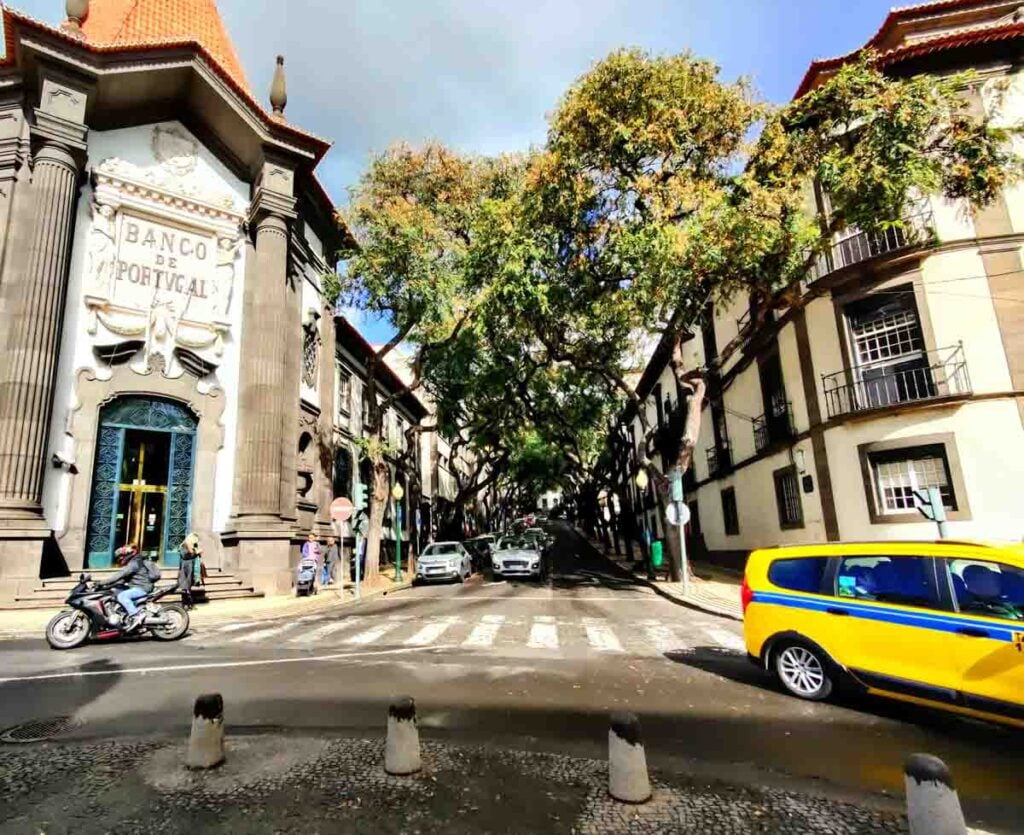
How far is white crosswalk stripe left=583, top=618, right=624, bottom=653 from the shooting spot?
30.8ft

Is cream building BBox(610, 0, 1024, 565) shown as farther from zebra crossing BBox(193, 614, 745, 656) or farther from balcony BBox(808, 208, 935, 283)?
zebra crossing BBox(193, 614, 745, 656)

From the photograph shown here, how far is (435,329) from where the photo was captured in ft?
72.1

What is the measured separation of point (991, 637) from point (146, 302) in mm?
20466

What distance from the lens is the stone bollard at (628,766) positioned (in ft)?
12.6

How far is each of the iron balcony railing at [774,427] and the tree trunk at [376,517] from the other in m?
13.8

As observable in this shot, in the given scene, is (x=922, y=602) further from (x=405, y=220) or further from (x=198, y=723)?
(x=405, y=220)

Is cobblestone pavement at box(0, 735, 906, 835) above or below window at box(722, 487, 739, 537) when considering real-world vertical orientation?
below

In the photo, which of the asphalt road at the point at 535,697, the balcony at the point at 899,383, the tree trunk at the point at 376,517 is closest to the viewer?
the asphalt road at the point at 535,697

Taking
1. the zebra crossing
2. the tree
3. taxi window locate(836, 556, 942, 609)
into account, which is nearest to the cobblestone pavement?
taxi window locate(836, 556, 942, 609)

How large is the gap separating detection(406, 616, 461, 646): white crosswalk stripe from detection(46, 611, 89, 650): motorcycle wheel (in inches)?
201

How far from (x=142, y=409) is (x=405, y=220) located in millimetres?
9922

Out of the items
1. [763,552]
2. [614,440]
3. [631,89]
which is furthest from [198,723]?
[614,440]

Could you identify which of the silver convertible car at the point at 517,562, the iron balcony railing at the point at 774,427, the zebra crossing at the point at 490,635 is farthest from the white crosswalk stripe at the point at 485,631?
the iron balcony railing at the point at 774,427

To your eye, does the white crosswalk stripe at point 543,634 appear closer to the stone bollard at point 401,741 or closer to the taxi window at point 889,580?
the taxi window at point 889,580
